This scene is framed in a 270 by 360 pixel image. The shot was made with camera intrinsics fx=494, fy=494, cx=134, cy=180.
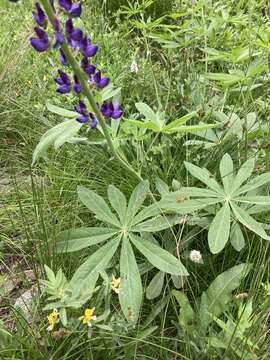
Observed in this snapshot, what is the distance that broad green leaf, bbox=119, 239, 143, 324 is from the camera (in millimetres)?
1263

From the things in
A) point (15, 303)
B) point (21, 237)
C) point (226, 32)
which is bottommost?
point (15, 303)

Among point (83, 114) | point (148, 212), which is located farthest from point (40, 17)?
point (148, 212)

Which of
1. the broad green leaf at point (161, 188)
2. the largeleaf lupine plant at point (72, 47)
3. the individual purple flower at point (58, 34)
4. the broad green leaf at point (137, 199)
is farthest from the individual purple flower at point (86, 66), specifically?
the broad green leaf at point (161, 188)

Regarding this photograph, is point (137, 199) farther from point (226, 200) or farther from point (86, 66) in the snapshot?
point (86, 66)

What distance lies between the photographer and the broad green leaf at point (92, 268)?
132 cm

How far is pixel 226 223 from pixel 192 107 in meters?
0.84

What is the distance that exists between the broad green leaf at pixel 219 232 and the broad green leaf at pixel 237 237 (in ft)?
0.40

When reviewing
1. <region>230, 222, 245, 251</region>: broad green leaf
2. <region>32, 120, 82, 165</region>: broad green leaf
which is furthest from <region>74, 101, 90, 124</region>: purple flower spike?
<region>230, 222, 245, 251</region>: broad green leaf

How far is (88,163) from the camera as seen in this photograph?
6.93 ft

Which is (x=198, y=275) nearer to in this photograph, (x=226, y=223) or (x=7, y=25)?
(x=226, y=223)

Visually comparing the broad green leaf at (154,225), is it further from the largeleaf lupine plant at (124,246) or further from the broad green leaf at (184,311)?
the broad green leaf at (184,311)

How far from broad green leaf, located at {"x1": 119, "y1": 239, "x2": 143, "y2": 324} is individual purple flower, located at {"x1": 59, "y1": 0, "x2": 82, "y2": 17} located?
24.6 inches

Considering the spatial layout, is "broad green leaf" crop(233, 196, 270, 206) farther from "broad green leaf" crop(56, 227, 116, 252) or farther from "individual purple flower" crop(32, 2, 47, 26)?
"individual purple flower" crop(32, 2, 47, 26)

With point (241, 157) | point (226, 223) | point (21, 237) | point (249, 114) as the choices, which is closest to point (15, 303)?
point (21, 237)
